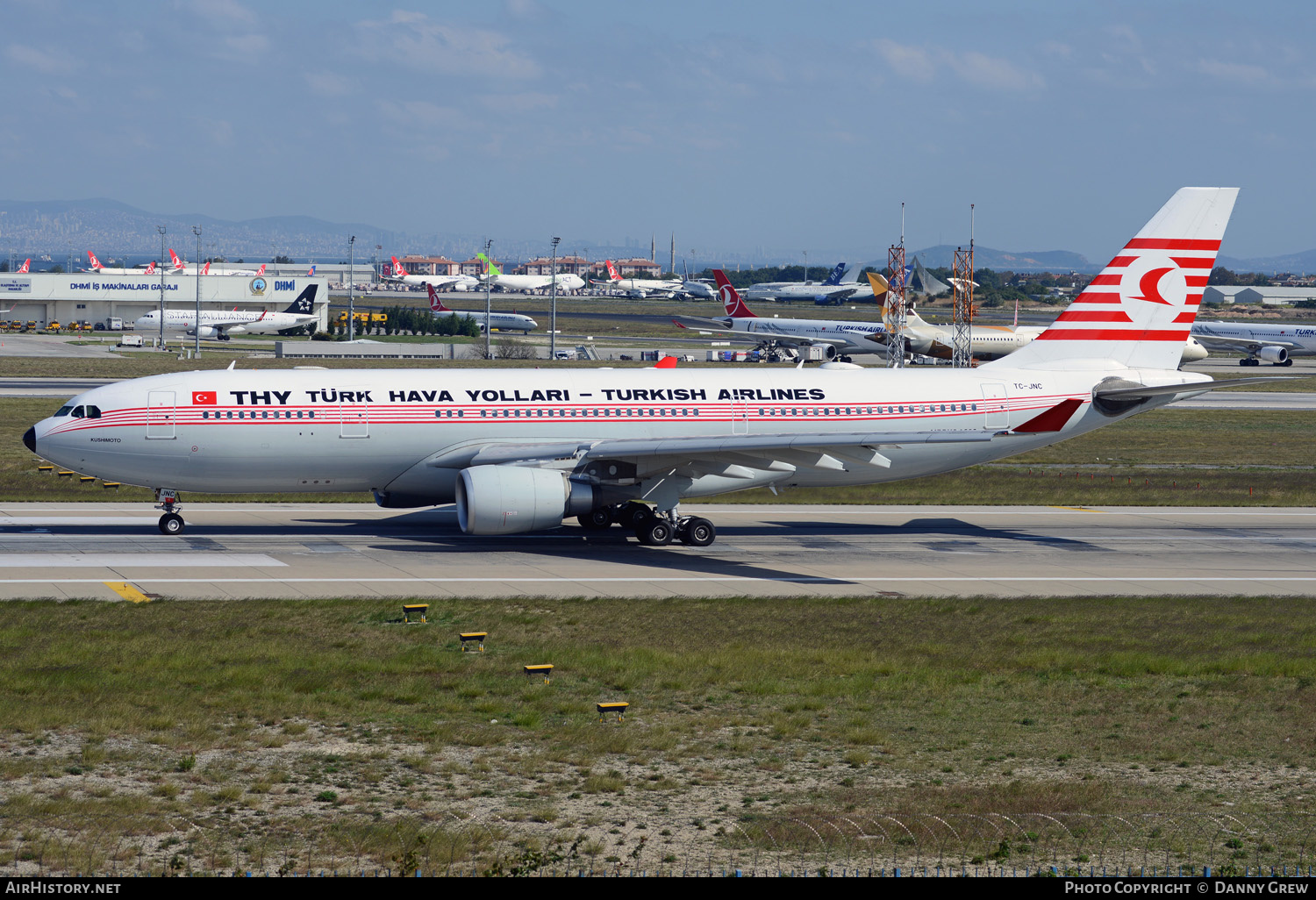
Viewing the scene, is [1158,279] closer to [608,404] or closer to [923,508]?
[923,508]

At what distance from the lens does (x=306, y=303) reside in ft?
522

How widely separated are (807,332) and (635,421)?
10058cm

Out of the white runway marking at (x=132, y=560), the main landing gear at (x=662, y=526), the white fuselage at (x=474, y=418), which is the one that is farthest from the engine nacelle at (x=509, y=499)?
the white runway marking at (x=132, y=560)

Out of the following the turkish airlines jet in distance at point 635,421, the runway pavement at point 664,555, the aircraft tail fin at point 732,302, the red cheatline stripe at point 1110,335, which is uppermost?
the aircraft tail fin at point 732,302

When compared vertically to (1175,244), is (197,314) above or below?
below

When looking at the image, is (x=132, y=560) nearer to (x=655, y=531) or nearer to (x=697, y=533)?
(x=655, y=531)

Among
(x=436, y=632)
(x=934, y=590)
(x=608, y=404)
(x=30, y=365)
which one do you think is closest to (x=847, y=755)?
(x=436, y=632)

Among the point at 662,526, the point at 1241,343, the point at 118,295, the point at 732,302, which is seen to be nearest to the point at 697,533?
the point at 662,526

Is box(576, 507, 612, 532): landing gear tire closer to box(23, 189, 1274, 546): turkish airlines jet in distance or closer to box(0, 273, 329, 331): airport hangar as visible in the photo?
box(23, 189, 1274, 546): turkish airlines jet in distance

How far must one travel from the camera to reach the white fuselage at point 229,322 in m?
154

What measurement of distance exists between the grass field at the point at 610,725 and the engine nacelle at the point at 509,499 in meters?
5.53

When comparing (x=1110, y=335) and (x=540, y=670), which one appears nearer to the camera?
(x=540, y=670)

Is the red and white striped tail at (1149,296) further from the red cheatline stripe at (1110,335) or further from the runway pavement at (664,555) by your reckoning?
the runway pavement at (664,555)

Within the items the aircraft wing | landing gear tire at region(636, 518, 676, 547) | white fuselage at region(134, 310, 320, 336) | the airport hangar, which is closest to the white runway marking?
landing gear tire at region(636, 518, 676, 547)
